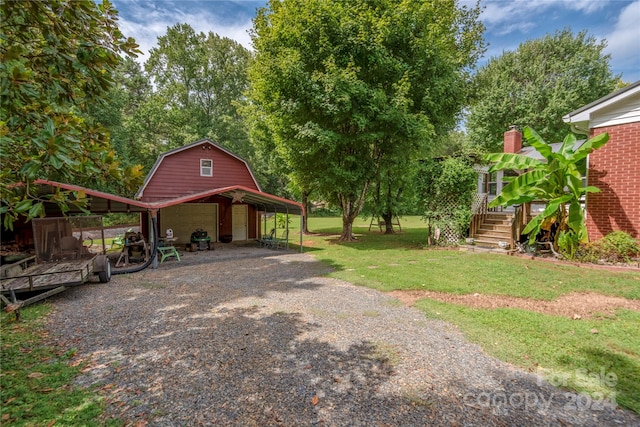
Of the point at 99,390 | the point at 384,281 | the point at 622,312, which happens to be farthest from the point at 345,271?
the point at 99,390

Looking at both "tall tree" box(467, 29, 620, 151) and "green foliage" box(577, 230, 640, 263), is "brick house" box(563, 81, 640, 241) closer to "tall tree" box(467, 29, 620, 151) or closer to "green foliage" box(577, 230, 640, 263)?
"green foliage" box(577, 230, 640, 263)

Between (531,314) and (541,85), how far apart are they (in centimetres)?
2803

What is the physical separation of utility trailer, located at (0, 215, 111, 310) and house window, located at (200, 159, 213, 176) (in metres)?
6.96

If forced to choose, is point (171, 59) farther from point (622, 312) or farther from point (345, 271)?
point (622, 312)

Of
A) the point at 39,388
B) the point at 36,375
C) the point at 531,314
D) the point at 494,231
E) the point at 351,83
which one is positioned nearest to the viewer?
the point at 39,388

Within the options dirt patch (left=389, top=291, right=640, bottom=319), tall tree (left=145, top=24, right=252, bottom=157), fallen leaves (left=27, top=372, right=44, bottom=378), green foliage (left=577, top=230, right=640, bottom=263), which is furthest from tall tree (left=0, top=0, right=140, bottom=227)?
tall tree (left=145, top=24, right=252, bottom=157)

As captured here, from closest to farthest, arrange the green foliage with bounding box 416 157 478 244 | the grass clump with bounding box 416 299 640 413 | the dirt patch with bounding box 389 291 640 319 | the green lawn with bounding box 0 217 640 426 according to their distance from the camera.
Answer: the green lawn with bounding box 0 217 640 426, the grass clump with bounding box 416 299 640 413, the dirt patch with bounding box 389 291 640 319, the green foliage with bounding box 416 157 478 244

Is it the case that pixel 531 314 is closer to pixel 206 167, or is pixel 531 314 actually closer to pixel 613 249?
pixel 613 249

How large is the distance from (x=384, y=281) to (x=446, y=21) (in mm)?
15034

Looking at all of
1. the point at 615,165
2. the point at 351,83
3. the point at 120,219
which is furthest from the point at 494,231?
the point at 120,219

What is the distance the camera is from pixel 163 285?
25.2ft

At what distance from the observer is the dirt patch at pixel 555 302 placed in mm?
5211

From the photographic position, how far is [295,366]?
3676 mm

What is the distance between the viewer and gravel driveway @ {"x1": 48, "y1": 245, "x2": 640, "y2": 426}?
2.82m
